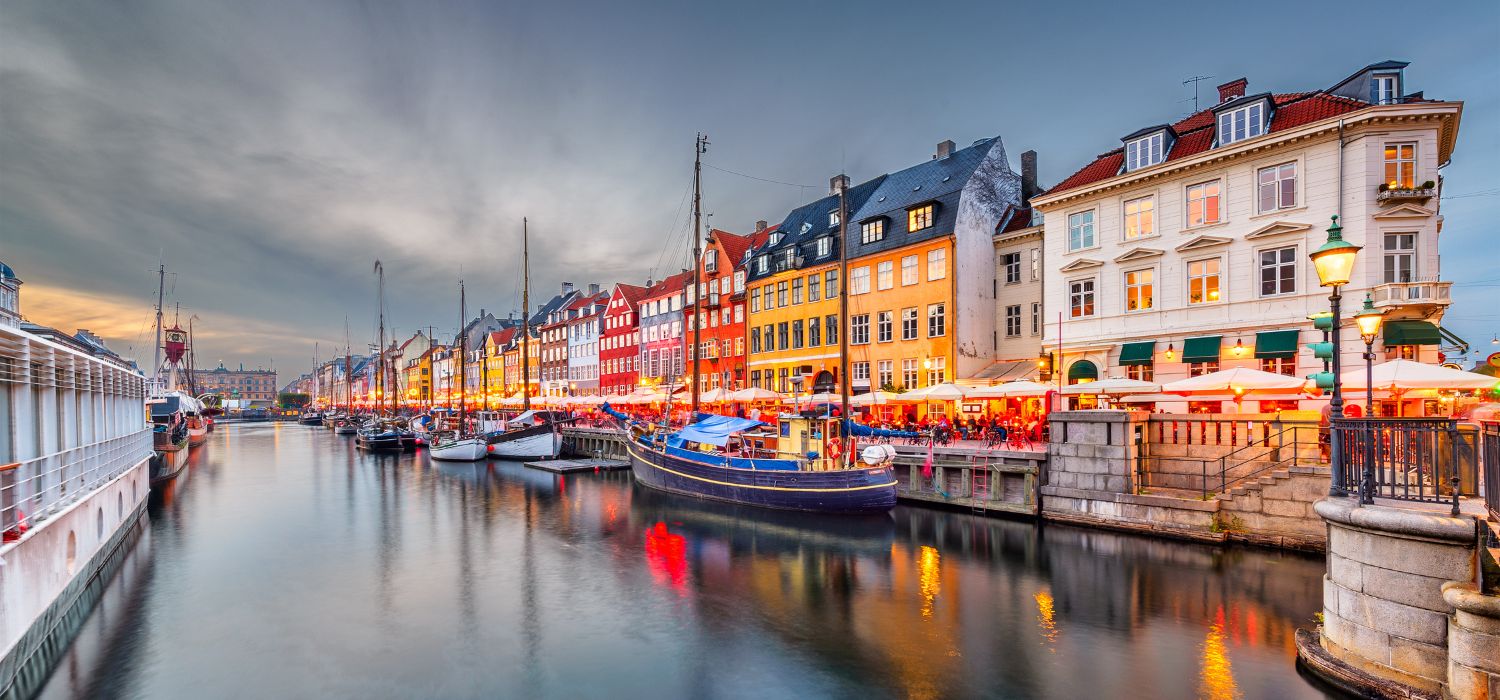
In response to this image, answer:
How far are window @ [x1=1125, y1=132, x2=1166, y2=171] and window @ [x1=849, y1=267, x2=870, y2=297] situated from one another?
16.5 metres

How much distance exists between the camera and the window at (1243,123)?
83.4ft

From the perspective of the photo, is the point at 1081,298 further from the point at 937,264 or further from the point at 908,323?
the point at 908,323

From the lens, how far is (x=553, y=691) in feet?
36.3

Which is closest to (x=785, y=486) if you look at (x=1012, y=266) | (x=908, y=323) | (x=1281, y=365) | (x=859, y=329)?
(x=908, y=323)

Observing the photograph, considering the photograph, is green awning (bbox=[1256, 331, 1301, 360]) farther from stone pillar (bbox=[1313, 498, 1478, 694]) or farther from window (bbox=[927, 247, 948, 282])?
stone pillar (bbox=[1313, 498, 1478, 694])

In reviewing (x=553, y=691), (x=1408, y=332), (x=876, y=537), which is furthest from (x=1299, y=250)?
(x=553, y=691)

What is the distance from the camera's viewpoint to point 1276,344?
2419 cm

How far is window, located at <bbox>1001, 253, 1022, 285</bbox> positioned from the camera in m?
37.1

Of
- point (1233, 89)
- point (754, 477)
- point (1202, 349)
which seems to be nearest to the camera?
point (1202, 349)

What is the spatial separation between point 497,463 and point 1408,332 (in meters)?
48.7

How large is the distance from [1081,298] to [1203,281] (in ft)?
16.1

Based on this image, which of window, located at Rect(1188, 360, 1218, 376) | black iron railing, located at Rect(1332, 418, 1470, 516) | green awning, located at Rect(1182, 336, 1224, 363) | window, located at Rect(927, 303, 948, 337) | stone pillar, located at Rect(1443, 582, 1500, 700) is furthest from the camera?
window, located at Rect(927, 303, 948, 337)

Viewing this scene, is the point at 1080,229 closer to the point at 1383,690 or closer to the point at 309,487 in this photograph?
the point at 1383,690

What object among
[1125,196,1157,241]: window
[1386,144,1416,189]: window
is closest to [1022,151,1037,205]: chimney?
[1125,196,1157,241]: window
